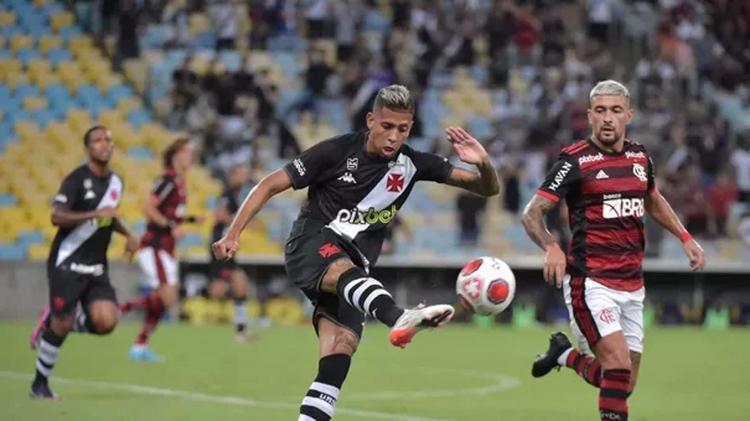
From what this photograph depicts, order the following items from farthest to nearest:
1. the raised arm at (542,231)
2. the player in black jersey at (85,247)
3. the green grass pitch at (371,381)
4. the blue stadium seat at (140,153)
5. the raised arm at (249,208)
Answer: the blue stadium seat at (140,153) < the player in black jersey at (85,247) < the green grass pitch at (371,381) < the raised arm at (542,231) < the raised arm at (249,208)

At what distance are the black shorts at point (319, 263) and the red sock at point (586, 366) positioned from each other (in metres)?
1.90

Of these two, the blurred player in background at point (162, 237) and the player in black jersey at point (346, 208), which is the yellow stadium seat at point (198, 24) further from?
the player in black jersey at point (346, 208)

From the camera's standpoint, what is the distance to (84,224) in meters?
13.7

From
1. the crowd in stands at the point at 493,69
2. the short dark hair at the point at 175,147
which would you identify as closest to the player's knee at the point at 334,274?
the short dark hair at the point at 175,147

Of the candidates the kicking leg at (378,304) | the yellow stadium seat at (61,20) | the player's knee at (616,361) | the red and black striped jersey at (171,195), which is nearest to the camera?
the kicking leg at (378,304)

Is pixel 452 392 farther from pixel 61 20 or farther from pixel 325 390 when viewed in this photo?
pixel 61 20

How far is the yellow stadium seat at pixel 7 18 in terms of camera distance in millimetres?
31078

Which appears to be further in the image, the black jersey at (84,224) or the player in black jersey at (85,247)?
the black jersey at (84,224)

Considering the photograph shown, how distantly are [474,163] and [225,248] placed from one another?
1.59 metres

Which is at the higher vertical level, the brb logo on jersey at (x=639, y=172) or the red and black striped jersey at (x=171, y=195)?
the brb logo on jersey at (x=639, y=172)

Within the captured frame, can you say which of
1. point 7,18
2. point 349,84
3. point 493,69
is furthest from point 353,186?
point 7,18

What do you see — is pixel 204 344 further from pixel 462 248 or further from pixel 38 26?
pixel 38 26

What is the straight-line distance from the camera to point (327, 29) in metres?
30.9

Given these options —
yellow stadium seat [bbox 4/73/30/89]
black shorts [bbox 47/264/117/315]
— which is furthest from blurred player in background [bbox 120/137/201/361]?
yellow stadium seat [bbox 4/73/30/89]
